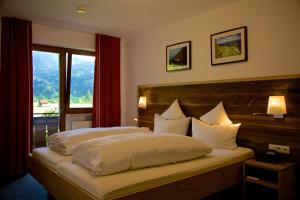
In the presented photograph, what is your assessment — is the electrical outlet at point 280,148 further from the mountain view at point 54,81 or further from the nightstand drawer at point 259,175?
the mountain view at point 54,81

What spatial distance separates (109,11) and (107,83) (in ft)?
5.23

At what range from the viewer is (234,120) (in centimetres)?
303

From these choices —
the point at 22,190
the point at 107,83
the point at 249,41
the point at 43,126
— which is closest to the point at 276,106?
the point at 249,41

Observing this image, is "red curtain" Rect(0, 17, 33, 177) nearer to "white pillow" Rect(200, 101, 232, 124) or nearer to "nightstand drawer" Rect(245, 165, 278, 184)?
"white pillow" Rect(200, 101, 232, 124)

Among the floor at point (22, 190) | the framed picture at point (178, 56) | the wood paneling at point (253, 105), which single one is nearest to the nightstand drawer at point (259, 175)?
the wood paneling at point (253, 105)

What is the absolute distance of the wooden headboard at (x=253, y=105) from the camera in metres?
2.53

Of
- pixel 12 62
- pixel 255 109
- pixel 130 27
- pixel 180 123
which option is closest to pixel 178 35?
pixel 130 27

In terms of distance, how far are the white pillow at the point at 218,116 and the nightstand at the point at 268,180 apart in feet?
2.12

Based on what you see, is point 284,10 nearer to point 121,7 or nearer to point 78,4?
point 121,7

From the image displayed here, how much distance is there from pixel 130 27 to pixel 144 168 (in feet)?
9.82

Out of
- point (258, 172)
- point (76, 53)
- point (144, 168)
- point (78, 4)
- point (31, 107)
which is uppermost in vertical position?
point (78, 4)

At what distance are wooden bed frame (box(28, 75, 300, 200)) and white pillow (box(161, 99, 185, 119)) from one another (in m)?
0.08

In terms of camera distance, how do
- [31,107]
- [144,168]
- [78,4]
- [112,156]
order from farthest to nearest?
1. [31,107]
2. [78,4]
3. [144,168]
4. [112,156]

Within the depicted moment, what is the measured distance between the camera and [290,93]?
8.31ft
